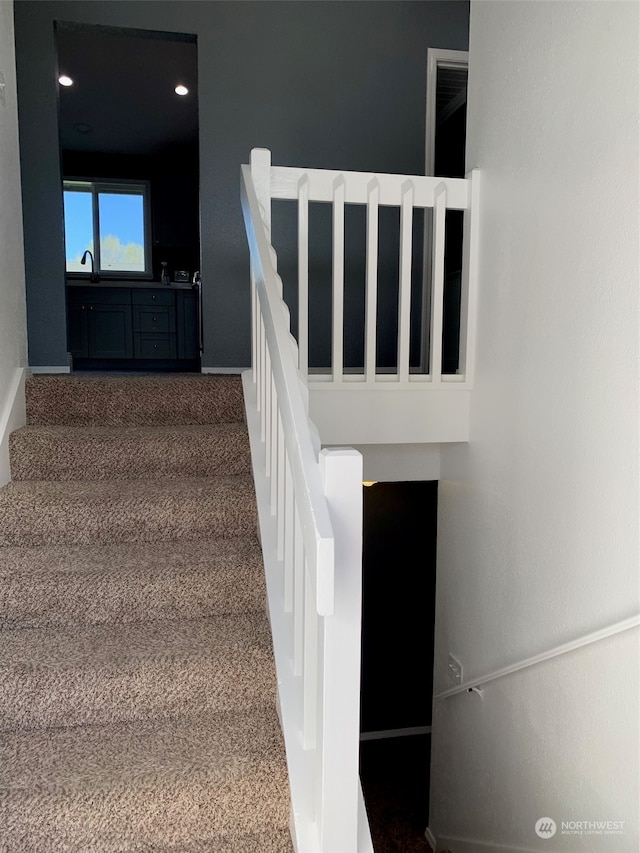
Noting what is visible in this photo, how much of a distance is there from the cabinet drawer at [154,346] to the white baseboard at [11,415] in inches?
149

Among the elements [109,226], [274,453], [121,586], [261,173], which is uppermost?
[109,226]

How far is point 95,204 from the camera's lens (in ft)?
22.5

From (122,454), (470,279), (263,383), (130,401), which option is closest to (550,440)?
(470,279)

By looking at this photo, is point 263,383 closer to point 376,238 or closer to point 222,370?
point 376,238

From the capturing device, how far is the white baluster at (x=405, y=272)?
7.77ft

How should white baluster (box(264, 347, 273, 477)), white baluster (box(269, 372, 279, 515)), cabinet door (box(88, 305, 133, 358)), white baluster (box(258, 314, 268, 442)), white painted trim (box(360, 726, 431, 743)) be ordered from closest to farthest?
white baluster (box(269, 372, 279, 515))
white baluster (box(264, 347, 273, 477))
white baluster (box(258, 314, 268, 442))
white painted trim (box(360, 726, 431, 743))
cabinet door (box(88, 305, 133, 358))

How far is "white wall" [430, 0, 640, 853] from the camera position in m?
1.56

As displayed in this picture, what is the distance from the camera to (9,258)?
2303 millimetres

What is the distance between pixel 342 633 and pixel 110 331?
5.60m

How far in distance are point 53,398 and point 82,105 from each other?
4209 mm

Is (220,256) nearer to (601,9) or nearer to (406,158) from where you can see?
(406,158)

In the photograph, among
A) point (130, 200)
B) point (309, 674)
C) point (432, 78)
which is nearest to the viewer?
point (309, 674)

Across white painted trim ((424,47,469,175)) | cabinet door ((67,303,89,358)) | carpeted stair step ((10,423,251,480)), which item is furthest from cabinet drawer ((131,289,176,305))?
carpeted stair step ((10,423,251,480))

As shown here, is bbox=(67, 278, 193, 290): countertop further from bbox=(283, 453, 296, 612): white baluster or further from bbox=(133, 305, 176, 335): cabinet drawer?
bbox=(283, 453, 296, 612): white baluster
